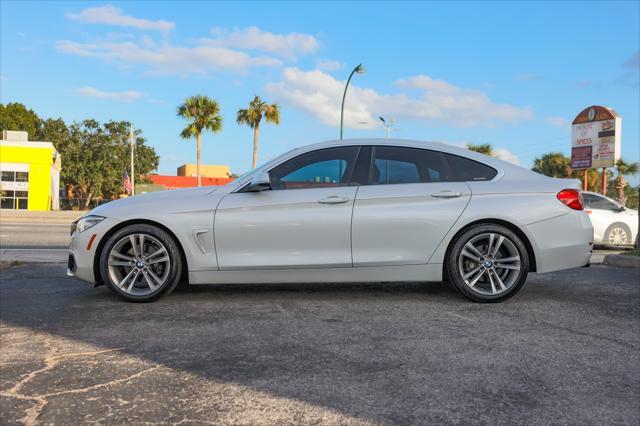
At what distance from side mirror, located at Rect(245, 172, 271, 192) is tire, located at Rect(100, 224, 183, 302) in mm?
870

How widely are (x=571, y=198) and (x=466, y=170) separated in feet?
3.26

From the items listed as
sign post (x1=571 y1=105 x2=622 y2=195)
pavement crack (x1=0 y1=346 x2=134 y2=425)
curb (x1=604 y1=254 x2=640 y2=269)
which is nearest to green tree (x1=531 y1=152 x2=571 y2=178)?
sign post (x1=571 y1=105 x2=622 y2=195)

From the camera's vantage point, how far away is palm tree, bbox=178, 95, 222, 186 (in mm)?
40906

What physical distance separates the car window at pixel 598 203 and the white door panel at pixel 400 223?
9.23 meters

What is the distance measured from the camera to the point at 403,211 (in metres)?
4.93

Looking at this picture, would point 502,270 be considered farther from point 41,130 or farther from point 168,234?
point 41,130

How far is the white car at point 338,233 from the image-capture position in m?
4.88

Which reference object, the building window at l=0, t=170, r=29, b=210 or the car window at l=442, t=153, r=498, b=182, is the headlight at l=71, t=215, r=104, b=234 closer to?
the car window at l=442, t=153, r=498, b=182

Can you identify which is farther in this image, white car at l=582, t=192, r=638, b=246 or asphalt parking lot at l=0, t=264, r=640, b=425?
white car at l=582, t=192, r=638, b=246

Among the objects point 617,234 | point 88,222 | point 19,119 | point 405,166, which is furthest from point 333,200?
point 19,119

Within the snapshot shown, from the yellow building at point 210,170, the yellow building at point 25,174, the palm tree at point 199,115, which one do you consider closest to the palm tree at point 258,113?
the palm tree at point 199,115

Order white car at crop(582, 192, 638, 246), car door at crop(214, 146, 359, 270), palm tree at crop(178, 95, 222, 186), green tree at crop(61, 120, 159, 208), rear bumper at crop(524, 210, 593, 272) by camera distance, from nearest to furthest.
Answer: car door at crop(214, 146, 359, 270), rear bumper at crop(524, 210, 593, 272), white car at crop(582, 192, 638, 246), palm tree at crop(178, 95, 222, 186), green tree at crop(61, 120, 159, 208)

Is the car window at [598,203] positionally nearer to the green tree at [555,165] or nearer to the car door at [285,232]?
the car door at [285,232]

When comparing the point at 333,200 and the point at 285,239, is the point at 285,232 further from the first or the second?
the point at 333,200
